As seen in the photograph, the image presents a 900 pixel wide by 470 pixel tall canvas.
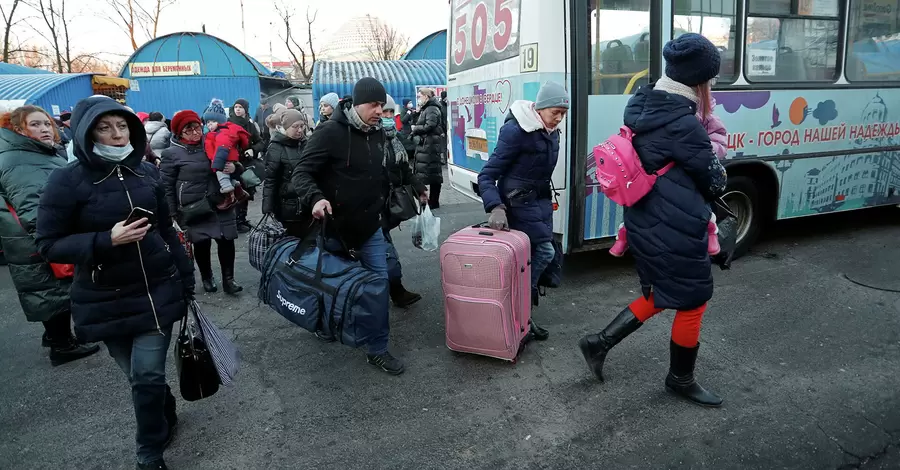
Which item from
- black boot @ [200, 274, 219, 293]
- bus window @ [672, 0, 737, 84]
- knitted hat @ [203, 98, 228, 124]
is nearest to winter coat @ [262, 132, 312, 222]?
black boot @ [200, 274, 219, 293]

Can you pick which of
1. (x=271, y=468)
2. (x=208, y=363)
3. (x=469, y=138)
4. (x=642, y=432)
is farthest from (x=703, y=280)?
(x=469, y=138)

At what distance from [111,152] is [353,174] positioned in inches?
58.8

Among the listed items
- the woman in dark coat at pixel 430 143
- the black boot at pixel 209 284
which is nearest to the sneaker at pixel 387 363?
the black boot at pixel 209 284

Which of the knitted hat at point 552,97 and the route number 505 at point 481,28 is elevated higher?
the route number 505 at point 481,28

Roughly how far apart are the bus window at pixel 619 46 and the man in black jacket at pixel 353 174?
207cm

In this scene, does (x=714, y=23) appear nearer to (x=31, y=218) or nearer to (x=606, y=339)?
(x=606, y=339)

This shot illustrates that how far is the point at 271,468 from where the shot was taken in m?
2.74

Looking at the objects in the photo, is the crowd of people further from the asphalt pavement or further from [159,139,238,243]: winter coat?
the asphalt pavement

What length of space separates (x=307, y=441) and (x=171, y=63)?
66.3 feet

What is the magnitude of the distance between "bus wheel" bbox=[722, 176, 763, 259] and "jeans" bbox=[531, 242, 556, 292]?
2425 mm

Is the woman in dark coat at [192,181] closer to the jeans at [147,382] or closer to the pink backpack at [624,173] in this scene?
the jeans at [147,382]

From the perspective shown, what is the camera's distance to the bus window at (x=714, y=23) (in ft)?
16.0

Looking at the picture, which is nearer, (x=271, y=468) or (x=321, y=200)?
(x=271, y=468)

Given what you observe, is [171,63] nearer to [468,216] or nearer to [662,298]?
[468,216]
